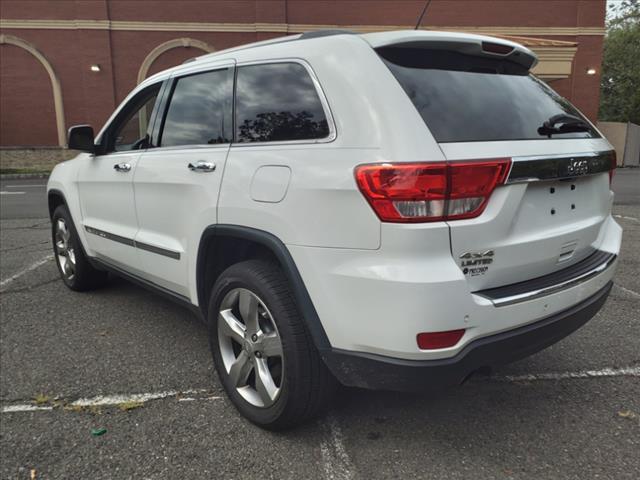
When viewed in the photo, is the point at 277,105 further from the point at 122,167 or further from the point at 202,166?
the point at 122,167

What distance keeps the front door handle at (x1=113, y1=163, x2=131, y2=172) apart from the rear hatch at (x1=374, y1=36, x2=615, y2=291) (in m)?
2.05

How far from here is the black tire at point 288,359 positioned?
86.2 inches

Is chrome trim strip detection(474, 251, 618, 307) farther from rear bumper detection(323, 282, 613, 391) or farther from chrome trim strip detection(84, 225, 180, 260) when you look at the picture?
chrome trim strip detection(84, 225, 180, 260)

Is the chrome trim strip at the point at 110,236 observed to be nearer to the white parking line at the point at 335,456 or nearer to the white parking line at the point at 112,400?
the white parking line at the point at 112,400

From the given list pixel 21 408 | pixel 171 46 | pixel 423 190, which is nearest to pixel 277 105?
pixel 423 190

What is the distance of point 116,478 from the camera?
2180mm

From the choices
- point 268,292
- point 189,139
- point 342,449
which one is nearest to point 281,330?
point 268,292

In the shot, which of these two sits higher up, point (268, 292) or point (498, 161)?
point (498, 161)

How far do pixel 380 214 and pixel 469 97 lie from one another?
2.43ft

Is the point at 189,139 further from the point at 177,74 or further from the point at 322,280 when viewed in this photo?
the point at 322,280

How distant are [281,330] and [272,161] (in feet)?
2.47

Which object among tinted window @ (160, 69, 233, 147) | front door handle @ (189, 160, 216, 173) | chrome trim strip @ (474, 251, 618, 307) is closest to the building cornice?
tinted window @ (160, 69, 233, 147)

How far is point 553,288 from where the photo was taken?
218 cm

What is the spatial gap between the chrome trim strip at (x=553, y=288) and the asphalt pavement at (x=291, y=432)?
2.44ft
